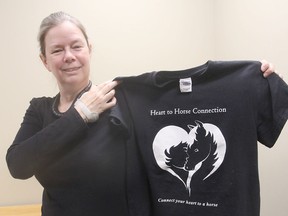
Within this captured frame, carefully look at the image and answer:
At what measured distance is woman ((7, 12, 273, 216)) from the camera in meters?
0.92

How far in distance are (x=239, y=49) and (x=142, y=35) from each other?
623 mm

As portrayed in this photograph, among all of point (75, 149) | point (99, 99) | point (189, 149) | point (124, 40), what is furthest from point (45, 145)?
point (124, 40)

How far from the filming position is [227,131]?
0.90 meters

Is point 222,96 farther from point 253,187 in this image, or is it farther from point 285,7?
point 285,7

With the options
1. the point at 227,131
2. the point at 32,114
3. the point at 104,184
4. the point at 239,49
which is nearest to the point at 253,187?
the point at 227,131

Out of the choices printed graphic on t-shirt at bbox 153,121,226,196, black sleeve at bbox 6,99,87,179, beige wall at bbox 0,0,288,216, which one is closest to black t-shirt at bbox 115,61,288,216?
printed graphic on t-shirt at bbox 153,121,226,196

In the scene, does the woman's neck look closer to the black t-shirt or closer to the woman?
the woman

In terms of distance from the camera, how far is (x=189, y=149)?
0.94 m

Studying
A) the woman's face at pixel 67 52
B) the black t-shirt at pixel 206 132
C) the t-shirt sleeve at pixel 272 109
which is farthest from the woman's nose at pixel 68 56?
the t-shirt sleeve at pixel 272 109

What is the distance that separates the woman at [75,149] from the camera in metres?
0.92

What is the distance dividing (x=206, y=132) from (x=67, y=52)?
545mm

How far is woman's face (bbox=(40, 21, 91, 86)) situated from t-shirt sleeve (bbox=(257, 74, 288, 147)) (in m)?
0.61

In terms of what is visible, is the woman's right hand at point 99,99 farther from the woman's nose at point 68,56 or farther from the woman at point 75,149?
the woman's nose at point 68,56

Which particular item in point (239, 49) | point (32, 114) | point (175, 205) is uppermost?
point (239, 49)
